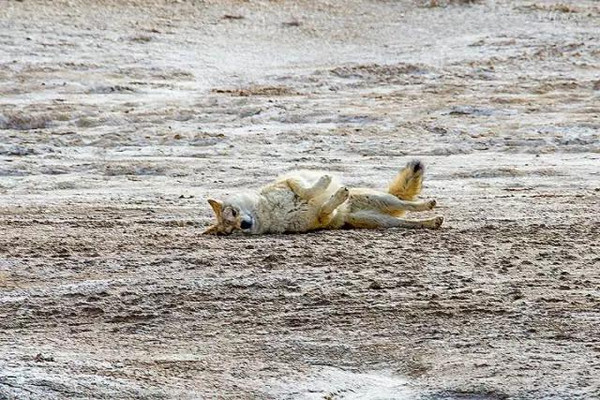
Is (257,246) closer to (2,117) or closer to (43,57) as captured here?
(2,117)

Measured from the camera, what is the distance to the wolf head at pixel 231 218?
9016mm

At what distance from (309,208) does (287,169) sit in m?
3.10

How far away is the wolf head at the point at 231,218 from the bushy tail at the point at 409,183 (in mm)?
1024

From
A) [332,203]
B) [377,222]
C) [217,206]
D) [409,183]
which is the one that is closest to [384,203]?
[377,222]

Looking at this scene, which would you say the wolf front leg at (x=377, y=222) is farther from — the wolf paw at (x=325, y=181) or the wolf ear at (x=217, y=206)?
the wolf ear at (x=217, y=206)

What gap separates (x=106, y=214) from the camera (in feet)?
33.2

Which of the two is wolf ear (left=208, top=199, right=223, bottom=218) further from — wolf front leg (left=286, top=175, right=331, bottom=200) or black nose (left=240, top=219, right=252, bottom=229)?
wolf front leg (left=286, top=175, right=331, bottom=200)

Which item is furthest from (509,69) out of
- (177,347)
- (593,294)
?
(177,347)

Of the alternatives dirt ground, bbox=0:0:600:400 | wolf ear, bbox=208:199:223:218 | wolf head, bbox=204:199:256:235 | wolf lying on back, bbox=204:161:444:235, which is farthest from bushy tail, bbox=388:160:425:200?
wolf ear, bbox=208:199:223:218

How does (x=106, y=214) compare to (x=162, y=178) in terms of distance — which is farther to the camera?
(x=162, y=178)

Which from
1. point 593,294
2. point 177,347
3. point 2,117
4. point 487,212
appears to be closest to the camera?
point 177,347

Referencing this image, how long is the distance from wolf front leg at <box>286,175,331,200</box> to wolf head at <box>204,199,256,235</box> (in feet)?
1.05

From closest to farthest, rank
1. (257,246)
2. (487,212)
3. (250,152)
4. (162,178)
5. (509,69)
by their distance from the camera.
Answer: (257,246) → (487,212) → (162,178) → (250,152) → (509,69)

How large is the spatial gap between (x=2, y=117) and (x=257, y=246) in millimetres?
6252
